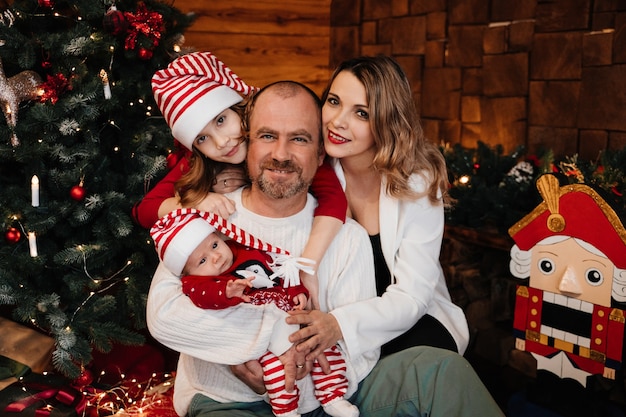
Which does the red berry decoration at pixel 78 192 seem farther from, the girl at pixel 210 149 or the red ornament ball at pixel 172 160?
the girl at pixel 210 149

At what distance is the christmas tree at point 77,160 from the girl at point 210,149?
0.64 meters

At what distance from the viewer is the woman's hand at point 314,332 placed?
5.91ft

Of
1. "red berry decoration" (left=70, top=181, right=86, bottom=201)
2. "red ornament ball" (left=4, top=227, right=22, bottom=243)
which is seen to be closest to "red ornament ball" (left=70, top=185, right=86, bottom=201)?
"red berry decoration" (left=70, top=181, right=86, bottom=201)

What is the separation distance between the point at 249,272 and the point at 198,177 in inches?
16.9

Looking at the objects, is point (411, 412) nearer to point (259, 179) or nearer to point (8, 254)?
point (259, 179)

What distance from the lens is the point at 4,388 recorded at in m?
2.57

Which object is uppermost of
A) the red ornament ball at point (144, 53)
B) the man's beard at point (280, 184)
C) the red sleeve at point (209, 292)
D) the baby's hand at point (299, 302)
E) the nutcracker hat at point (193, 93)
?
the red ornament ball at point (144, 53)

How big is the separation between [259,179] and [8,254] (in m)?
1.30

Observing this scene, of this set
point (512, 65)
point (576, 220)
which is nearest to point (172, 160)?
point (576, 220)

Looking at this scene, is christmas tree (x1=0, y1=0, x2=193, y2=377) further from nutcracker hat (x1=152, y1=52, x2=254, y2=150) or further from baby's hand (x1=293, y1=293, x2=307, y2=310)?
baby's hand (x1=293, y1=293, x2=307, y2=310)

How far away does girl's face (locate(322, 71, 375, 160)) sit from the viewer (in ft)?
6.79

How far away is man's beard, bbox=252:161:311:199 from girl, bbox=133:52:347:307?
12cm

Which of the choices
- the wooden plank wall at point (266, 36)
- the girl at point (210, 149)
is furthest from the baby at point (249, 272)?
the wooden plank wall at point (266, 36)

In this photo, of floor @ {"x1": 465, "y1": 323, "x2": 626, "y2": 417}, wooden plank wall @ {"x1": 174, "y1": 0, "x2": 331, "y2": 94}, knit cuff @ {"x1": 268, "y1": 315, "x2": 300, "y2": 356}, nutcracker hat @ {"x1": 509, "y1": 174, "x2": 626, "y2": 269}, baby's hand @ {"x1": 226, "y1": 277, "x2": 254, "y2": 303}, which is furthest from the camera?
wooden plank wall @ {"x1": 174, "y1": 0, "x2": 331, "y2": 94}
